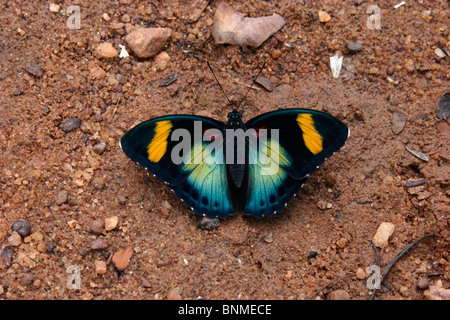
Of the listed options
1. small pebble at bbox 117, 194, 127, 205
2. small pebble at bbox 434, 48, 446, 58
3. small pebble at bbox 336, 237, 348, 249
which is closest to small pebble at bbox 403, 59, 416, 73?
small pebble at bbox 434, 48, 446, 58

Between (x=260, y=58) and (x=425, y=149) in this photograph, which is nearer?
(x=425, y=149)

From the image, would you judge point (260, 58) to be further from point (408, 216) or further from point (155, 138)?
point (408, 216)

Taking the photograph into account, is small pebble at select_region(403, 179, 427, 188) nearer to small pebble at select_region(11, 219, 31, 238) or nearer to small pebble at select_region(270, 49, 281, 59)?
small pebble at select_region(270, 49, 281, 59)

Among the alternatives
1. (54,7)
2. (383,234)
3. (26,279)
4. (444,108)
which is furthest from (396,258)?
(54,7)

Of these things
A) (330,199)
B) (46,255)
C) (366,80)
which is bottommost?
(46,255)

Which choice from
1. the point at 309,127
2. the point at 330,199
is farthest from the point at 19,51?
the point at 330,199

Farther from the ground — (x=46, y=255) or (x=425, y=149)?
(x=425, y=149)
